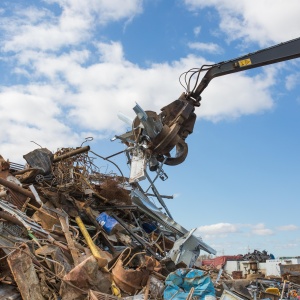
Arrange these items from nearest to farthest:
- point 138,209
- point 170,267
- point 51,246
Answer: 1. point 51,246
2. point 170,267
3. point 138,209

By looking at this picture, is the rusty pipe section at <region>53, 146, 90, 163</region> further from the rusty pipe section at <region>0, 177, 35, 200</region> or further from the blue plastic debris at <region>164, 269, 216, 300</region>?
the blue plastic debris at <region>164, 269, 216, 300</region>

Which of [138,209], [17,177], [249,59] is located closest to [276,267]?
[138,209]

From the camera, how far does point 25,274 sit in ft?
17.2

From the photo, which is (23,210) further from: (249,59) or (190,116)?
(249,59)

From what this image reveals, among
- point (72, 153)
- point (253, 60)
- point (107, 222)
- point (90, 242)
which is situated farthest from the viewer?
point (253, 60)

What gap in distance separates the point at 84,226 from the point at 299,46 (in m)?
5.46

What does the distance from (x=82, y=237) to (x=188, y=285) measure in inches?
97.3

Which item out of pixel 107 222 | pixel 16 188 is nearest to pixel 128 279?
pixel 107 222

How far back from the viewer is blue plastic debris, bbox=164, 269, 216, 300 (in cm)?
588

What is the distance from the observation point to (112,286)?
19.1 ft

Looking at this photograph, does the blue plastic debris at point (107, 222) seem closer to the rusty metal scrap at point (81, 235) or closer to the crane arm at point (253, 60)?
the rusty metal scrap at point (81, 235)

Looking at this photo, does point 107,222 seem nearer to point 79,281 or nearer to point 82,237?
point 82,237

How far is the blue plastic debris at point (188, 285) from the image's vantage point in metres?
5.88

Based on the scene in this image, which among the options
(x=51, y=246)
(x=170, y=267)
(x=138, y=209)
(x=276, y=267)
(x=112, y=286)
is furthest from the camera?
(x=276, y=267)
